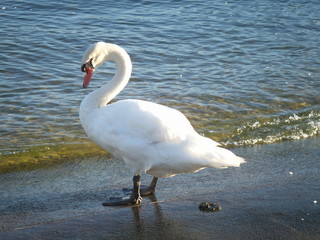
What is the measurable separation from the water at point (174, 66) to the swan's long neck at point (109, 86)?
4.68ft

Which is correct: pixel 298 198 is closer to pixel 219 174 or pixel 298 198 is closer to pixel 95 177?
pixel 219 174

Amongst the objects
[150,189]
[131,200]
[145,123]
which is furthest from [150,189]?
[145,123]

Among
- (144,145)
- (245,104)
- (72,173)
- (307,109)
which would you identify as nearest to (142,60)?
(245,104)

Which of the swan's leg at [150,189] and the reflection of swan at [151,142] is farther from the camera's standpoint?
the swan's leg at [150,189]

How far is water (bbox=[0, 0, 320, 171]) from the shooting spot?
27.1ft

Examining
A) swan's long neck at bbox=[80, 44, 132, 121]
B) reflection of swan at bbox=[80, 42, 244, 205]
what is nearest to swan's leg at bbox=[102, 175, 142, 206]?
reflection of swan at bbox=[80, 42, 244, 205]

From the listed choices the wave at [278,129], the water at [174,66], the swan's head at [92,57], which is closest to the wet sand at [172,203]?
the wave at [278,129]

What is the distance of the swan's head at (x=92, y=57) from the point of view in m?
6.01

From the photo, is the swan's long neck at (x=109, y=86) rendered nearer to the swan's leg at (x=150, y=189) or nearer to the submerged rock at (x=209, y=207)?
the swan's leg at (x=150, y=189)

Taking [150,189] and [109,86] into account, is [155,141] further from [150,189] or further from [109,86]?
[109,86]

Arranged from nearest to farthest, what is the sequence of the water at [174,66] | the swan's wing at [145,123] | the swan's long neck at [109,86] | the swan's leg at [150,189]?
the swan's wing at [145,123]
the swan's leg at [150,189]
the swan's long neck at [109,86]
the water at [174,66]

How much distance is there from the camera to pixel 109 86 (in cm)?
621

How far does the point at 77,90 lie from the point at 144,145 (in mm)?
4724

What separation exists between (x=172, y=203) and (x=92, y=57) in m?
1.69
